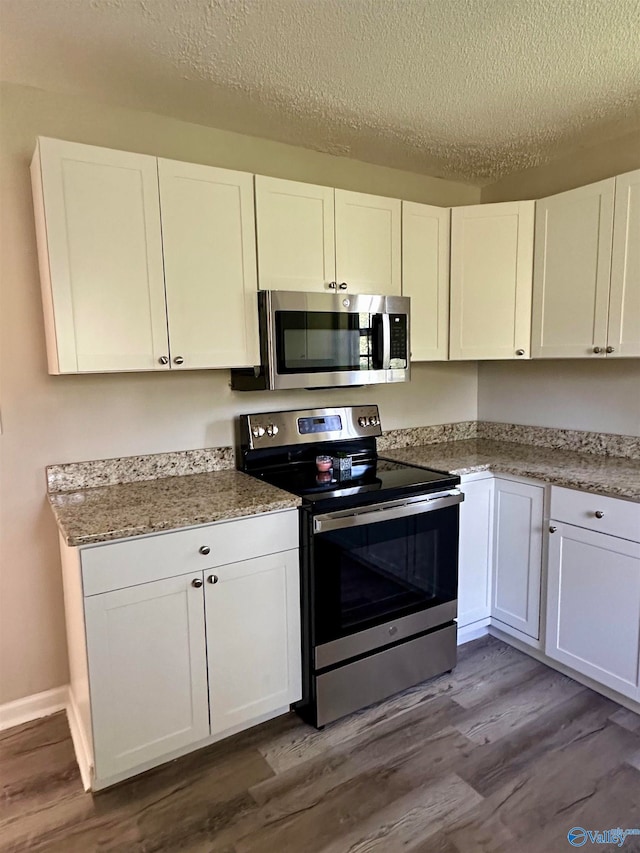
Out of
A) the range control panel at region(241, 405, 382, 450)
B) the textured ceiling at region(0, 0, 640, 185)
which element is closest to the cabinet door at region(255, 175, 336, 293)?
the textured ceiling at region(0, 0, 640, 185)

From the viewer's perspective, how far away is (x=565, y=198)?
95.4 inches

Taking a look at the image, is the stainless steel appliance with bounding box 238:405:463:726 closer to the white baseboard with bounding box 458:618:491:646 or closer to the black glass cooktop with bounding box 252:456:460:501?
the black glass cooktop with bounding box 252:456:460:501

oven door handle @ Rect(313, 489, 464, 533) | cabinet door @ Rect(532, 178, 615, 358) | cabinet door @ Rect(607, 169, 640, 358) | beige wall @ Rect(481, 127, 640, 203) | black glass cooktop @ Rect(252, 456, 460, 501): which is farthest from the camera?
beige wall @ Rect(481, 127, 640, 203)

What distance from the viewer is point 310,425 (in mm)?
2516

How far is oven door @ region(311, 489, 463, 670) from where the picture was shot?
1963 mm

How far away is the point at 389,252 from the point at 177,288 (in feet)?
3.47

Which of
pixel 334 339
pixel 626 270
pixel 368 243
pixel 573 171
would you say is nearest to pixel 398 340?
pixel 334 339

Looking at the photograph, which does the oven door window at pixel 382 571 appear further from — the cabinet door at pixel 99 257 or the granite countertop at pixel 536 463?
the cabinet door at pixel 99 257

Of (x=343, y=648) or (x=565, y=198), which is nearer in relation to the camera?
(x=343, y=648)

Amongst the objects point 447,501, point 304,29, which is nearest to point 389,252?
point 304,29

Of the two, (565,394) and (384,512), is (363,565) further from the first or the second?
(565,394)

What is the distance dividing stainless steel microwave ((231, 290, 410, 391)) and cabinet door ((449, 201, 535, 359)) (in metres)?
0.40

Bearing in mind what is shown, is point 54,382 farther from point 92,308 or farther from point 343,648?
point 343,648

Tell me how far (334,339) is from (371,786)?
5.53ft
